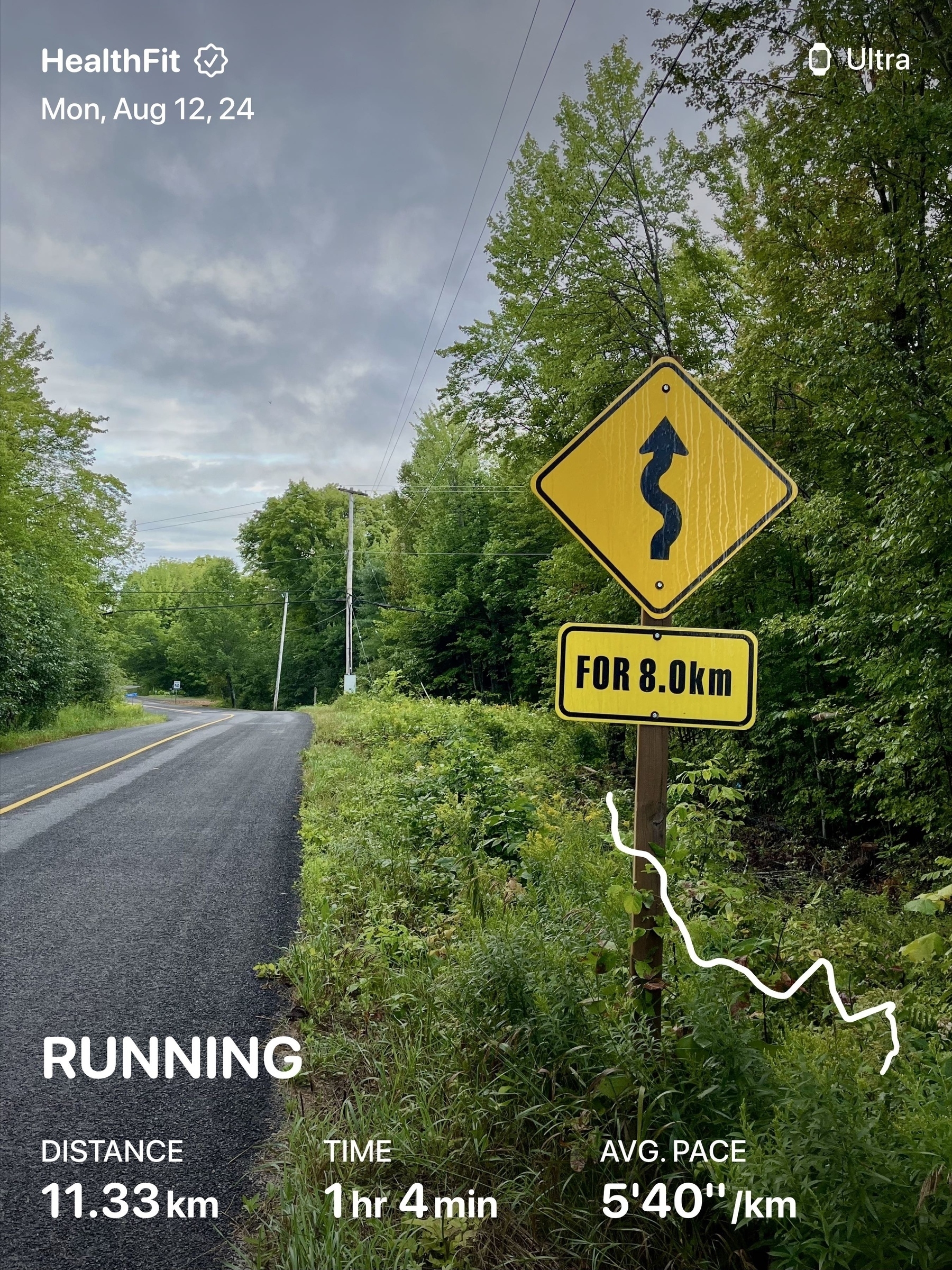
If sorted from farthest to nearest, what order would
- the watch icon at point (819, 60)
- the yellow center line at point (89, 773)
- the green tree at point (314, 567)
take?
the green tree at point (314, 567), the yellow center line at point (89, 773), the watch icon at point (819, 60)

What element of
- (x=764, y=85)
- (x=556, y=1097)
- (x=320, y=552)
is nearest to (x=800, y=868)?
(x=556, y=1097)

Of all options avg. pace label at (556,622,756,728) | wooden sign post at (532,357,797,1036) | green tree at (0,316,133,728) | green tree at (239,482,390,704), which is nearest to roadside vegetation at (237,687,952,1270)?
wooden sign post at (532,357,797,1036)

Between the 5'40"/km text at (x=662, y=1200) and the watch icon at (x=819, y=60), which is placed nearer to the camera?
the 5'40"/km text at (x=662, y=1200)

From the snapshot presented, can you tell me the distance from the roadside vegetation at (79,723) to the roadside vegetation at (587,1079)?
12.7m

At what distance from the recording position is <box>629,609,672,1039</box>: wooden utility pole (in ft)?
8.03

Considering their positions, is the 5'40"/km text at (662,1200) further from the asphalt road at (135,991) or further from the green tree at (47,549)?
the green tree at (47,549)

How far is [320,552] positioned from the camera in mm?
50406

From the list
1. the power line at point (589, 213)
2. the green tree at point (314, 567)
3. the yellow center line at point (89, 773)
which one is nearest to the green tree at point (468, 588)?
the power line at point (589, 213)

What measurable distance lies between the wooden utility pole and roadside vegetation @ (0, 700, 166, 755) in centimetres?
1411

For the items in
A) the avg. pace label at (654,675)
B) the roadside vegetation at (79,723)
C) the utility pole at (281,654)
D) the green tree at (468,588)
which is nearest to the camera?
the avg. pace label at (654,675)

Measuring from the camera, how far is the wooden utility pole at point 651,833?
2.45 m

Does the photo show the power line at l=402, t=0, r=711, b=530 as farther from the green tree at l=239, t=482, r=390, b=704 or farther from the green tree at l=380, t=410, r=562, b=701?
the green tree at l=239, t=482, r=390, b=704

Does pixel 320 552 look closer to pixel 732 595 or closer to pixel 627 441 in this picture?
pixel 732 595

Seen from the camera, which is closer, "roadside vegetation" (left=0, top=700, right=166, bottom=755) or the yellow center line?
the yellow center line
